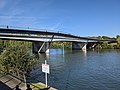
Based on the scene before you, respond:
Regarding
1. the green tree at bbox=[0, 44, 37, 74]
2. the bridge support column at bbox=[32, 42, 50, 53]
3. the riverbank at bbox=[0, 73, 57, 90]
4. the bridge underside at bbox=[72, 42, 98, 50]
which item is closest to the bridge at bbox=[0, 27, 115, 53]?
the bridge support column at bbox=[32, 42, 50, 53]

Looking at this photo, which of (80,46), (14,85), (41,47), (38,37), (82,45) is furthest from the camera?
(80,46)

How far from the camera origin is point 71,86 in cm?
3091

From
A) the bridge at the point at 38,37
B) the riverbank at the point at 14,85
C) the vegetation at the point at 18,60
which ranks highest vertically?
the bridge at the point at 38,37

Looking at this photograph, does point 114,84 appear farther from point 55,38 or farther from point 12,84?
point 55,38

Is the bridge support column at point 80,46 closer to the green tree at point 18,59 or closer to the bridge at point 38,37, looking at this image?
the bridge at point 38,37

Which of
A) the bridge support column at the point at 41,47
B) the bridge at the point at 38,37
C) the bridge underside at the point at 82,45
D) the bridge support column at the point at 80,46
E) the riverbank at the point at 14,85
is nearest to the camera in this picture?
the riverbank at the point at 14,85

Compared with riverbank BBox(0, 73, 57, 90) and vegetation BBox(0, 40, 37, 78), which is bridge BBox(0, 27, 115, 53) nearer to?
vegetation BBox(0, 40, 37, 78)

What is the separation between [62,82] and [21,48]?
9.37 meters

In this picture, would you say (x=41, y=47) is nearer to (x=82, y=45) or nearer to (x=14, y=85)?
(x=82, y=45)

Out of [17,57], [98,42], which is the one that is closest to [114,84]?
[17,57]

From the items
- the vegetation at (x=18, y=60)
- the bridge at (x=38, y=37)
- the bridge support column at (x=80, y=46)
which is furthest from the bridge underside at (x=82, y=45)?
the vegetation at (x=18, y=60)

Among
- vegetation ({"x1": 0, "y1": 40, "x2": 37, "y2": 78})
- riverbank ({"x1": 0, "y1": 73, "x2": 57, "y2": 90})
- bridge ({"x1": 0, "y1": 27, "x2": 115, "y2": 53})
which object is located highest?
bridge ({"x1": 0, "y1": 27, "x2": 115, "y2": 53})

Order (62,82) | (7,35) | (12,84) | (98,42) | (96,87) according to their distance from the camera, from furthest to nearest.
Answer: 1. (98,42)
2. (7,35)
3. (62,82)
4. (96,87)
5. (12,84)

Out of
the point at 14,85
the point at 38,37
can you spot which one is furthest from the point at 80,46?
the point at 14,85
